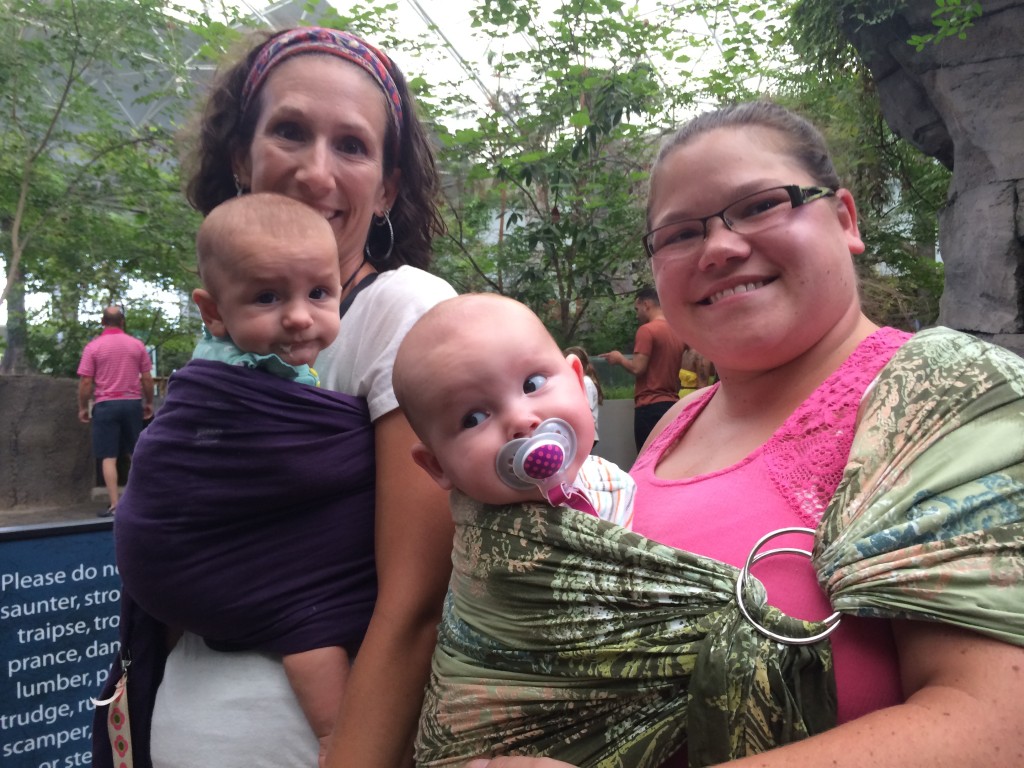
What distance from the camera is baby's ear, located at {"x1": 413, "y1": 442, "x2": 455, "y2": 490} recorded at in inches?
46.8

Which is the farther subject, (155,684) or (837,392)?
(155,684)

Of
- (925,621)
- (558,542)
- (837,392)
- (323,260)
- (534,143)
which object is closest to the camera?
(925,621)

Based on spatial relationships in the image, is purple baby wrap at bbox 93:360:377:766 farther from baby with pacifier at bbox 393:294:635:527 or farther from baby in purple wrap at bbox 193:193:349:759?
baby with pacifier at bbox 393:294:635:527

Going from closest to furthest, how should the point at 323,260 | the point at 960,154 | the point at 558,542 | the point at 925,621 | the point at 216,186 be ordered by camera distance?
the point at 925,621, the point at 558,542, the point at 323,260, the point at 216,186, the point at 960,154

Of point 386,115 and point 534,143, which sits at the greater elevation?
point 534,143

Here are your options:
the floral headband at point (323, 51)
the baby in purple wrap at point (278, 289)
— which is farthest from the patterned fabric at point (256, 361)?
the floral headband at point (323, 51)

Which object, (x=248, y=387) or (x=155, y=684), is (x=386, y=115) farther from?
(x=155, y=684)

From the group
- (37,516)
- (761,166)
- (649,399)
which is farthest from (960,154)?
(37,516)

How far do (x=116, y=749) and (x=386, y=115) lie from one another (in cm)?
131

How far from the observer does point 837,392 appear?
1166 mm

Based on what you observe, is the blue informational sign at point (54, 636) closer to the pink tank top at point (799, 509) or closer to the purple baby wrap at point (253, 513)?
the purple baby wrap at point (253, 513)

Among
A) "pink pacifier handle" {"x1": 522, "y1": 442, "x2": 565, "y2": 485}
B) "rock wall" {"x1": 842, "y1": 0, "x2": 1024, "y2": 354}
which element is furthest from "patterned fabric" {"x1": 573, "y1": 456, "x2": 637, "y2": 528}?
"rock wall" {"x1": 842, "y1": 0, "x2": 1024, "y2": 354}

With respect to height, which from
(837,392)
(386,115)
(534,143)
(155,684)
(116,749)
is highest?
(534,143)

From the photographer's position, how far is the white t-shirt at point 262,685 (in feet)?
4.06
